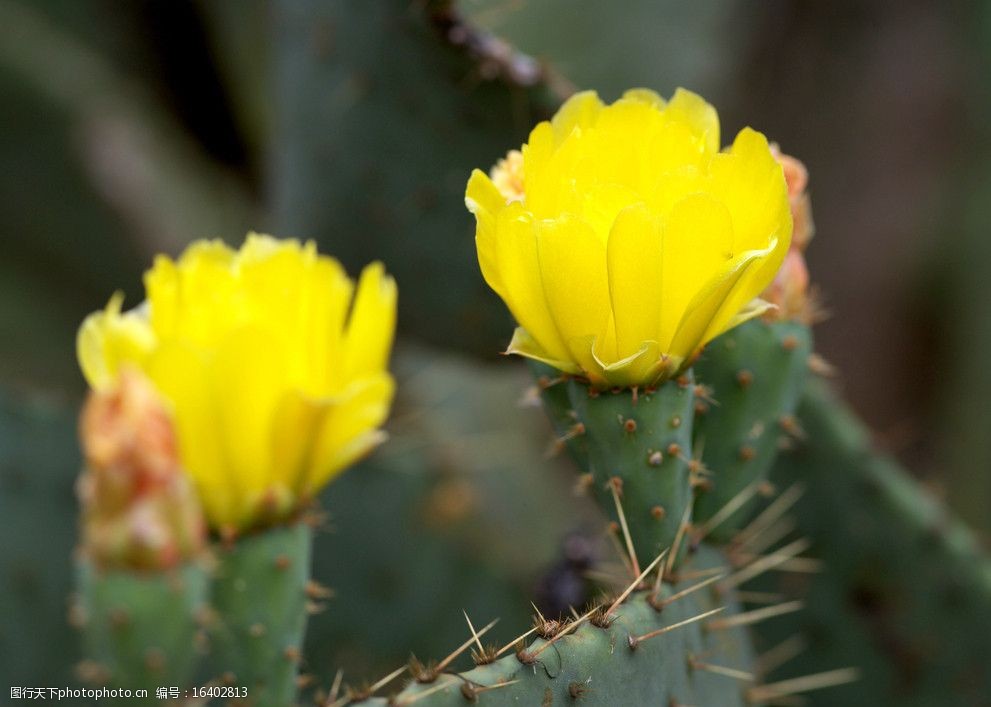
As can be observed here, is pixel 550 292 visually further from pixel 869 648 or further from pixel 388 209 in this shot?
pixel 869 648

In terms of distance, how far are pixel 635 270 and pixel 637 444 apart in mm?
130

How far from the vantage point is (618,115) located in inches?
28.0

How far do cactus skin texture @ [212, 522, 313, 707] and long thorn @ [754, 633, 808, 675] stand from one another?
0.68 metres

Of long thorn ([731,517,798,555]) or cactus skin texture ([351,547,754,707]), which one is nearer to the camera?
cactus skin texture ([351,547,754,707])

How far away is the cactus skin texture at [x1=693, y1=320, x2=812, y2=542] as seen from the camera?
84cm

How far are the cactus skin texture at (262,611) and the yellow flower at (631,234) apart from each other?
0.19 metres

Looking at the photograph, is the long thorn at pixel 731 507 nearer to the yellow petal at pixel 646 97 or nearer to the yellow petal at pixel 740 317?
the yellow petal at pixel 740 317

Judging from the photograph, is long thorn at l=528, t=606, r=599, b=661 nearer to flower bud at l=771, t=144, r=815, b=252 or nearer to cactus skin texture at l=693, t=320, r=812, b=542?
cactus skin texture at l=693, t=320, r=812, b=542

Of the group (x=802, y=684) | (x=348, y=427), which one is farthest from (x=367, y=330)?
(x=802, y=684)

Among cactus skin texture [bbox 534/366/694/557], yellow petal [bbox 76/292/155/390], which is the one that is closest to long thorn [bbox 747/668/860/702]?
cactus skin texture [bbox 534/366/694/557]

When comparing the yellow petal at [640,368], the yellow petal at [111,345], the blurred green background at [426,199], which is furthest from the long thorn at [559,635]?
the blurred green background at [426,199]

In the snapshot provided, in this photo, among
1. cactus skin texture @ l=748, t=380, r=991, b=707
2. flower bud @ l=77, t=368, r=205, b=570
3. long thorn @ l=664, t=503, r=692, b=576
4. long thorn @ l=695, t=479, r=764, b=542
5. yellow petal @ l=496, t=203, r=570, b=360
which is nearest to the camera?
flower bud @ l=77, t=368, r=205, b=570

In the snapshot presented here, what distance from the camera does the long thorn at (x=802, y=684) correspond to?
971mm

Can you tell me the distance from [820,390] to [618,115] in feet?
1.98
